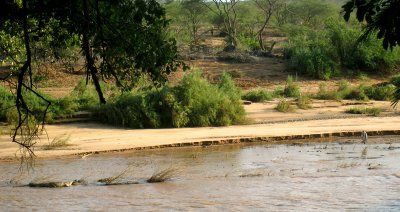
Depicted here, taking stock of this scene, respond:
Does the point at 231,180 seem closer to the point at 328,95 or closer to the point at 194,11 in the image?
the point at 328,95

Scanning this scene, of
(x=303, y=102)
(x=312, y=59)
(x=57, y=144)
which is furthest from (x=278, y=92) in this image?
(x=57, y=144)

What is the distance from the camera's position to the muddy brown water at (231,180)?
12.2m

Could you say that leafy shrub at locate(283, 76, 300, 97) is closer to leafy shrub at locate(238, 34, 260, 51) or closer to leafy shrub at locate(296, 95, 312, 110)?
leafy shrub at locate(296, 95, 312, 110)

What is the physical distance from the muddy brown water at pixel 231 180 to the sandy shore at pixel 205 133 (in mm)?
558

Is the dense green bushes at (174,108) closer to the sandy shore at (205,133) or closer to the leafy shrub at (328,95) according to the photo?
the sandy shore at (205,133)

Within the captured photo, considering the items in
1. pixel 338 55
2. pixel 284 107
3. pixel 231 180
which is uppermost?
pixel 338 55

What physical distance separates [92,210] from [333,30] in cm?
2015

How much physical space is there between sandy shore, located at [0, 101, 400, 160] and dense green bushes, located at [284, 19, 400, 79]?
6233 mm

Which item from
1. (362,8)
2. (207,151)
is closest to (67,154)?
(207,151)

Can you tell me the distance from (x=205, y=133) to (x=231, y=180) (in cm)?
516

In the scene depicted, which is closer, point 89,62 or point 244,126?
point 89,62

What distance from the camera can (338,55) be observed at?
29.8m

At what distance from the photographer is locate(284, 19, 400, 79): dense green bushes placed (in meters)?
28.3

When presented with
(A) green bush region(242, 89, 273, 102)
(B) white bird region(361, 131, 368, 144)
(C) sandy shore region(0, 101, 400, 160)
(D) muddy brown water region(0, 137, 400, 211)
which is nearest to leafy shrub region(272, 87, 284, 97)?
(A) green bush region(242, 89, 273, 102)
